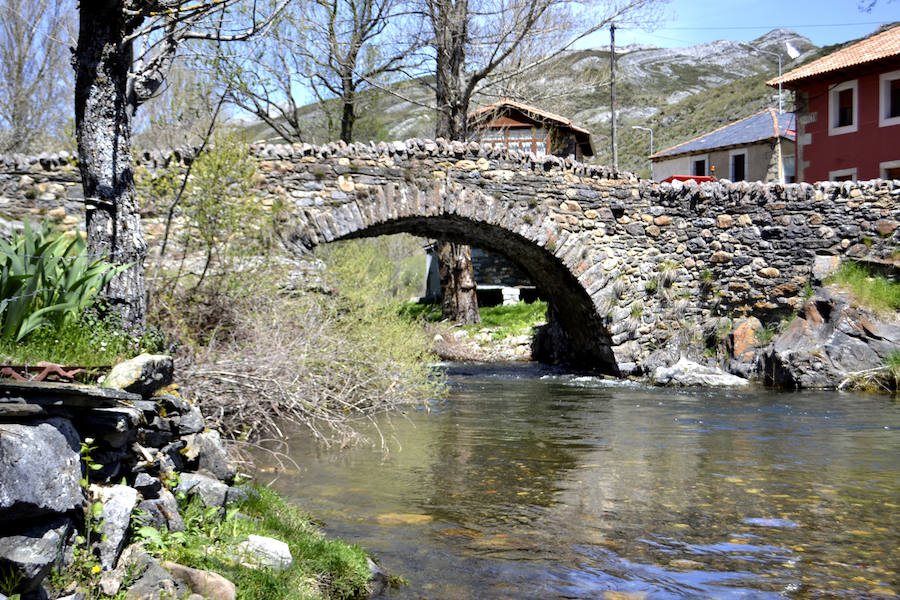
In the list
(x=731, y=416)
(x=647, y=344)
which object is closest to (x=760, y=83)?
(x=647, y=344)

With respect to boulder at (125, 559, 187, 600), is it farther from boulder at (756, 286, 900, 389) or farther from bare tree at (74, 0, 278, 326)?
boulder at (756, 286, 900, 389)

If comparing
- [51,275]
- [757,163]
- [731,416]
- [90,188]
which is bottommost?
[731,416]

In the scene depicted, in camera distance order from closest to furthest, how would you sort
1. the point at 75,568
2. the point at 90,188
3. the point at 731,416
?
the point at 75,568 < the point at 90,188 < the point at 731,416

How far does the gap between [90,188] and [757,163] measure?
3198 centimetres

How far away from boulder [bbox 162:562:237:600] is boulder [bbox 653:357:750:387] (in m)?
11.8

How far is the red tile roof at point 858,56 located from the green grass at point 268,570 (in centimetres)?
2334

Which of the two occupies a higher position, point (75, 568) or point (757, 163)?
point (757, 163)

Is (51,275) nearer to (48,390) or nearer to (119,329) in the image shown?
(119,329)

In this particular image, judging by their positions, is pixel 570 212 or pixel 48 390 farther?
pixel 570 212

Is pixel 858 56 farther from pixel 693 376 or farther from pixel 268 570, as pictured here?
pixel 268 570

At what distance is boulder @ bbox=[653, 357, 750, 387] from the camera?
13992 mm

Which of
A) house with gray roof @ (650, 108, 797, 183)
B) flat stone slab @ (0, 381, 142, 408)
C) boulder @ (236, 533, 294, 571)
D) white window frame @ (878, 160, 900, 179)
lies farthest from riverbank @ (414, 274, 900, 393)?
house with gray roof @ (650, 108, 797, 183)

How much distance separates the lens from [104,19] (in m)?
5.75

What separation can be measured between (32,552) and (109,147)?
4.05 metres
